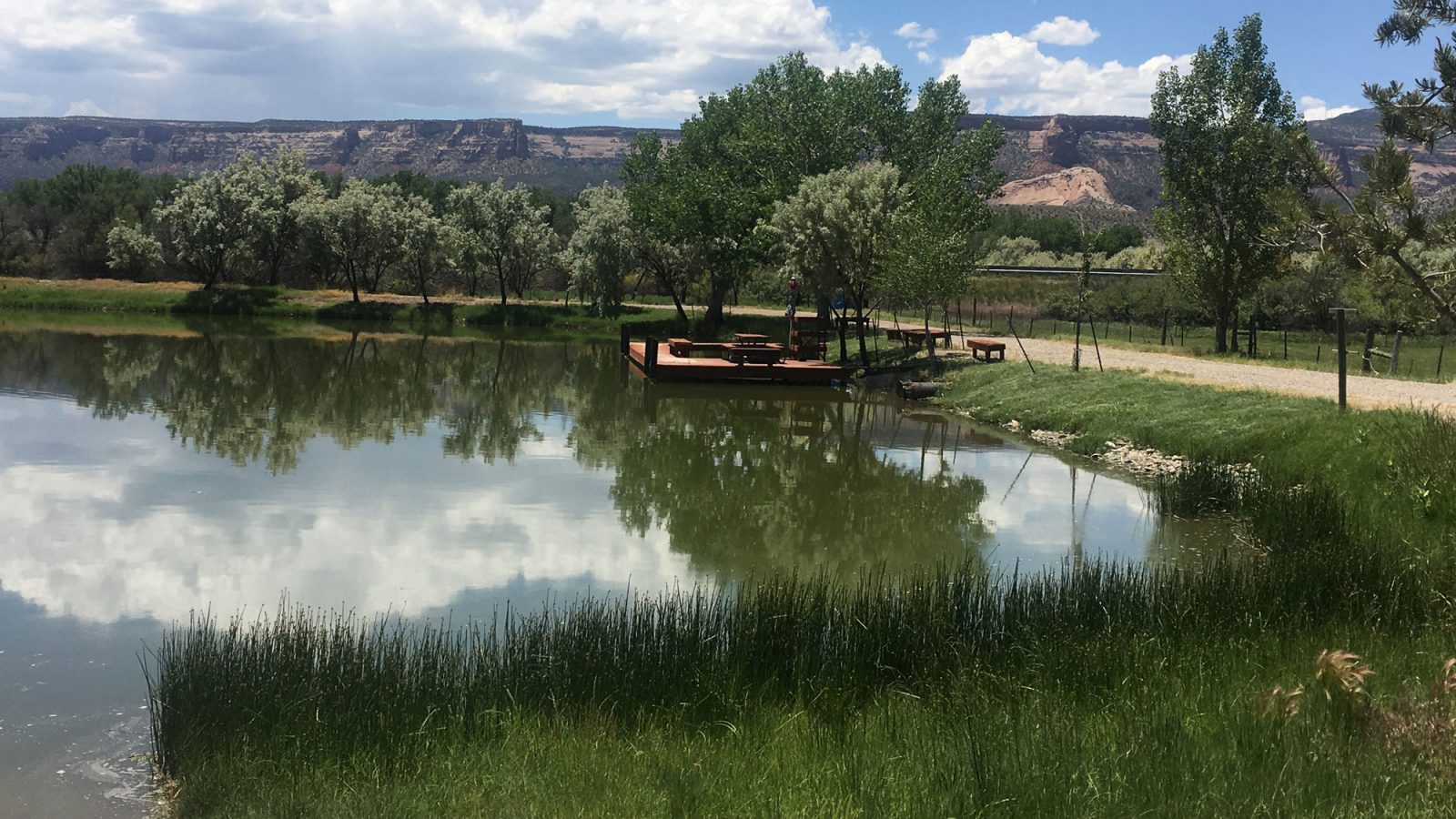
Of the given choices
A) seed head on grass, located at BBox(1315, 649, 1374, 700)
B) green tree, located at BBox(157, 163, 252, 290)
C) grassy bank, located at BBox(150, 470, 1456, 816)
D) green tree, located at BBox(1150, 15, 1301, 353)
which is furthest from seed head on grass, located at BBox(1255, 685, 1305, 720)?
green tree, located at BBox(157, 163, 252, 290)

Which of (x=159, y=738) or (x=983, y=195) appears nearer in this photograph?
(x=159, y=738)

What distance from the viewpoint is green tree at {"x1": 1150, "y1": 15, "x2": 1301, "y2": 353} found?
32.5m

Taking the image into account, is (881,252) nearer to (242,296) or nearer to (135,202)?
(242,296)

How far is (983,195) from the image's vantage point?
42875 mm

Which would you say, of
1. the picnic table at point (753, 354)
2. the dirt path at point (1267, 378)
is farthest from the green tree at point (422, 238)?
the dirt path at point (1267, 378)

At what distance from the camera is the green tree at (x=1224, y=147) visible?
3250cm

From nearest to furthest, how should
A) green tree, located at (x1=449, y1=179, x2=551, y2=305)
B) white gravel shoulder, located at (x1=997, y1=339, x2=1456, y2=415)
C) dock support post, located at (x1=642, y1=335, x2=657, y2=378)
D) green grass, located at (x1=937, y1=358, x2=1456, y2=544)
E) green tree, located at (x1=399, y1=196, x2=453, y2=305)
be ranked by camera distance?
green grass, located at (x1=937, y1=358, x2=1456, y2=544)
white gravel shoulder, located at (x1=997, y1=339, x2=1456, y2=415)
dock support post, located at (x1=642, y1=335, x2=657, y2=378)
green tree, located at (x1=399, y1=196, x2=453, y2=305)
green tree, located at (x1=449, y1=179, x2=551, y2=305)

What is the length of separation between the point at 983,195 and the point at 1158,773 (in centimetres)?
3948

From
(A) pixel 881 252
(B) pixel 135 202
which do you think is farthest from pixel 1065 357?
(B) pixel 135 202

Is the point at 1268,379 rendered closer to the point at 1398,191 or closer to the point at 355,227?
the point at 1398,191

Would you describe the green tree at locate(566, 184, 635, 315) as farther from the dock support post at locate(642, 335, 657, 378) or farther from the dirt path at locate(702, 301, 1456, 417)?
the dirt path at locate(702, 301, 1456, 417)

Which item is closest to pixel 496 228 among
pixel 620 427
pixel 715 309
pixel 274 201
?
pixel 274 201

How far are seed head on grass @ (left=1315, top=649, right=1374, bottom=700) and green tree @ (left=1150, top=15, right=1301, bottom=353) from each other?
95.2 feet

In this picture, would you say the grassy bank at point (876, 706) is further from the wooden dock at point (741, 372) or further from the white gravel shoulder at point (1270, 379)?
the wooden dock at point (741, 372)
